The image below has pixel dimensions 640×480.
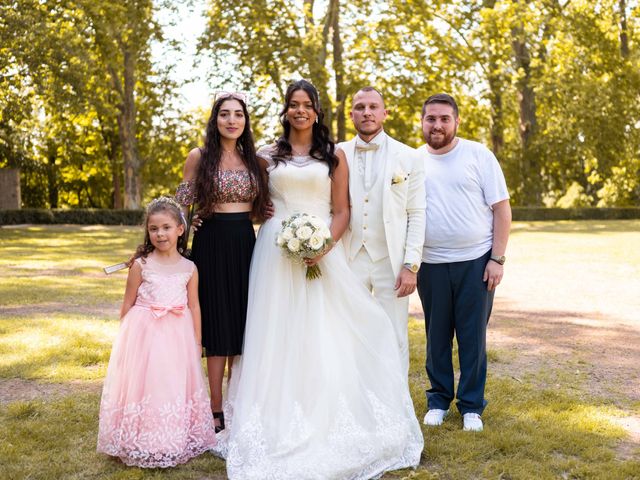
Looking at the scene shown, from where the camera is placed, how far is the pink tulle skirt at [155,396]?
4.46 meters

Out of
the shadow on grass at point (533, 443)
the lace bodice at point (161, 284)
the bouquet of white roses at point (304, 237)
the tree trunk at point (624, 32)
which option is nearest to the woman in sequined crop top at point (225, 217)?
the lace bodice at point (161, 284)

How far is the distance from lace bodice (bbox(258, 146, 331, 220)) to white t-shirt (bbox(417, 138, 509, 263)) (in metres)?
0.77

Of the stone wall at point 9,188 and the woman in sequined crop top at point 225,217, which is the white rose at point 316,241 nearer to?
the woman in sequined crop top at point 225,217

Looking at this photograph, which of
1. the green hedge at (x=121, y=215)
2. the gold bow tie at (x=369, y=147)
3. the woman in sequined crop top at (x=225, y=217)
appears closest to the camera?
the woman in sequined crop top at (x=225, y=217)

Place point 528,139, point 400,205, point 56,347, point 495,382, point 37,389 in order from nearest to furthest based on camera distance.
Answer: point 400,205 → point 37,389 → point 495,382 → point 56,347 → point 528,139

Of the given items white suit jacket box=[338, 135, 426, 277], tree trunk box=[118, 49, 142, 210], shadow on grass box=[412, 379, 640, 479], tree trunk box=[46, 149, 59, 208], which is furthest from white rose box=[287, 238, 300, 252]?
tree trunk box=[46, 149, 59, 208]

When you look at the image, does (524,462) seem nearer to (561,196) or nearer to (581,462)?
(581,462)

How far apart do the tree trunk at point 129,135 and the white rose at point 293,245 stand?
1024 inches

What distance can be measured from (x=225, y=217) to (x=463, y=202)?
165 cm

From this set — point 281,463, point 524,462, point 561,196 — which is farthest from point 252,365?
point 561,196

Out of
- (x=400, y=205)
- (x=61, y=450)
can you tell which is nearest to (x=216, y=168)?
(x=400, y=205)

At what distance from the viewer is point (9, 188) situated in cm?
3409

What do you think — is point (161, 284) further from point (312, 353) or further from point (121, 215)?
point (121, 215)

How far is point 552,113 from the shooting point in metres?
34.1
